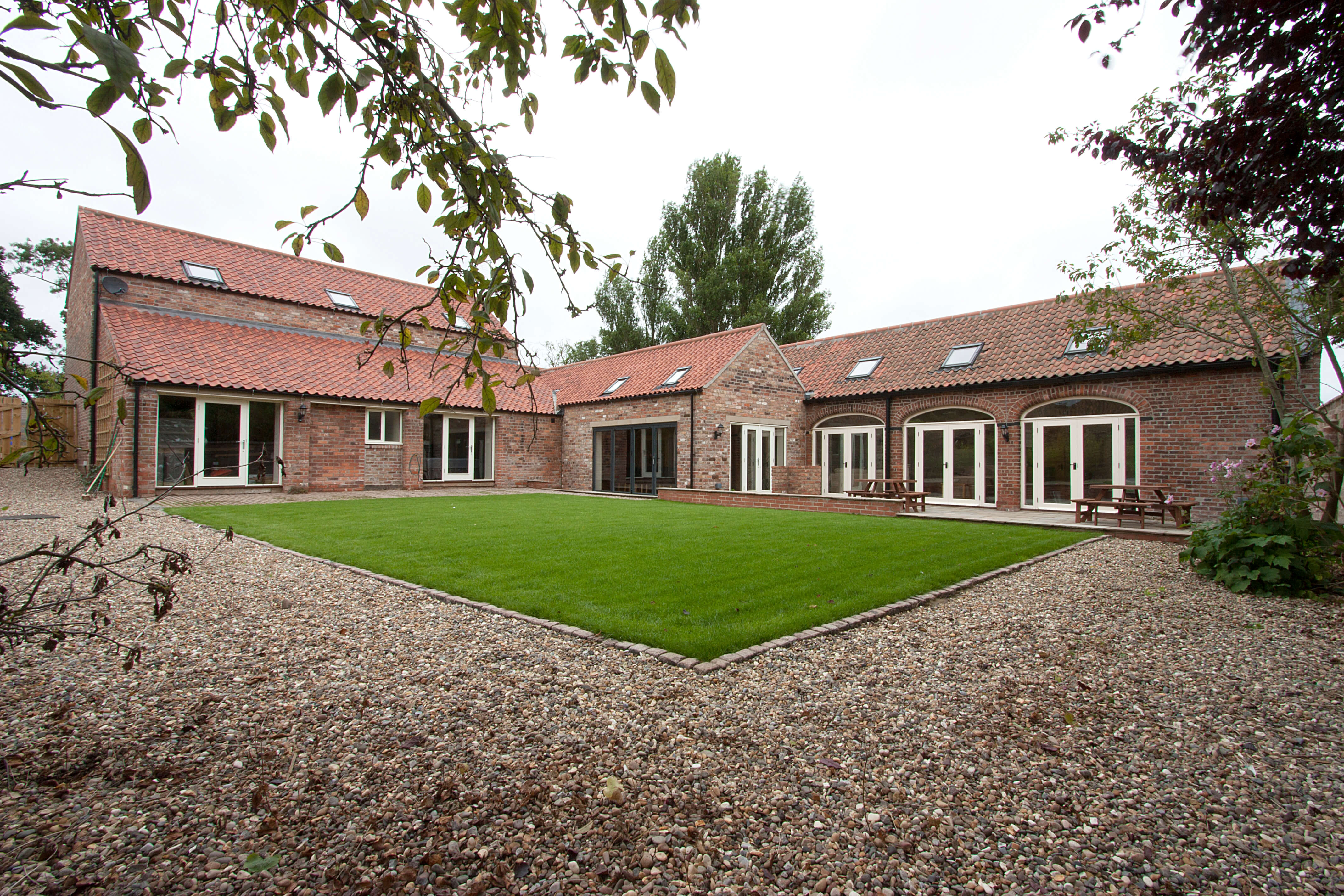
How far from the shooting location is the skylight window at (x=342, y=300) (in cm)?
1928

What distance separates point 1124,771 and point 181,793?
3.99 metres

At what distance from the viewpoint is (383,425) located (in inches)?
677

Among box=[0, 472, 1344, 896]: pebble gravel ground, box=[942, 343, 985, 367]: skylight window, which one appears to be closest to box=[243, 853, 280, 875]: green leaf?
box=[0, 472, 1344, 896]: pebble gravel ground

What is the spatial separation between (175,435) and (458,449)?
22.6 feet

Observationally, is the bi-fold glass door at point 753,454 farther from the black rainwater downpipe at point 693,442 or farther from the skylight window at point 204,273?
the skylight window at point 204,273

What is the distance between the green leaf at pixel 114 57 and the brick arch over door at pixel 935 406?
15958 millimetres

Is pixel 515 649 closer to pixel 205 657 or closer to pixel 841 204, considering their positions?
pixel 205 657

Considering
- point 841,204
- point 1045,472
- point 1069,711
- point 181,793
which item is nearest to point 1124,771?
point 1069,711

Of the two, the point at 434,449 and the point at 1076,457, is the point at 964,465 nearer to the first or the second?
the point at 1076,457

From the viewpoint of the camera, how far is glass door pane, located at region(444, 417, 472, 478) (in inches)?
735

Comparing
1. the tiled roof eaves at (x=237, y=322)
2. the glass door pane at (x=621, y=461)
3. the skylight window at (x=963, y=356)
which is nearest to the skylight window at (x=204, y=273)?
the tiled roof eaves at (x=237, y=322)

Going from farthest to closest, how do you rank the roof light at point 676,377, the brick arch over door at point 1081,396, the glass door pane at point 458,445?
the glass door pane at point 458,445 → the roof light at point 676,377 → the brick arch over door at point 1081,396

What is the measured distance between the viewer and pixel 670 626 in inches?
173

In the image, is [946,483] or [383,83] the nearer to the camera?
[383,83]
